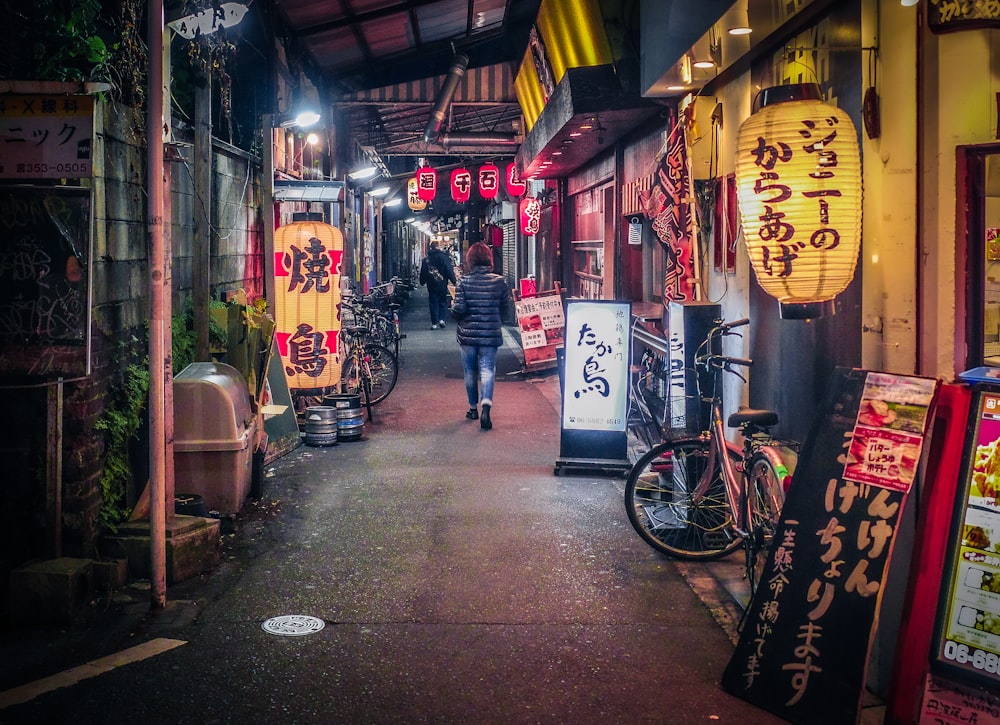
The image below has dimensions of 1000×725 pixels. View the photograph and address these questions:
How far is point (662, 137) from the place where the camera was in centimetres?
1238

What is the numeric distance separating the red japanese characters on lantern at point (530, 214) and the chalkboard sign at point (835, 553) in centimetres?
2279

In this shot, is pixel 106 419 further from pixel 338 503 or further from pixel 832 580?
pixel 832 580

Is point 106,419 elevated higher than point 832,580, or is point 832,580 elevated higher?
point 106,419

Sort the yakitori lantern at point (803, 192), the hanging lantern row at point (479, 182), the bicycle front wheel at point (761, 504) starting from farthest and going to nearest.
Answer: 1. the hanging lantern row at point (479, 182)
2. the bicycle front wheel at point (761, 504)
3. the yakitori lantern at point (803, 192)

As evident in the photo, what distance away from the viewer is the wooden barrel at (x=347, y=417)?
12820mm

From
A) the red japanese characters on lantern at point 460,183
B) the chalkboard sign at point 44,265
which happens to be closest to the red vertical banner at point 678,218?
the chalkboard sign at point 44,265

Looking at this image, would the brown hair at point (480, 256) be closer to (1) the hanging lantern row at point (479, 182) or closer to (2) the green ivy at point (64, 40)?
(2) the green ivy at point (64, 40)

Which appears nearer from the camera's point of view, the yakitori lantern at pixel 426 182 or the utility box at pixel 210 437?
the utility box at pixel 210 437

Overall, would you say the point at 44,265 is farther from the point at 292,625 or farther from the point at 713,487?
the point at 713,487

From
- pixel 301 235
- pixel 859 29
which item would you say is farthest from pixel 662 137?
pixel 859 29

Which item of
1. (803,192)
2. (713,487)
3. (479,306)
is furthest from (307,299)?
(803,192)

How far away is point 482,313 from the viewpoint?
1396cm

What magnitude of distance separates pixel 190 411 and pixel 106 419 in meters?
1.07

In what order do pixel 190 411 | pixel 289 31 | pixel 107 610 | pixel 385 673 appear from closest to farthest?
pixel 385 673
pixel 107 610
pixel 190 411
pixel 289 31
